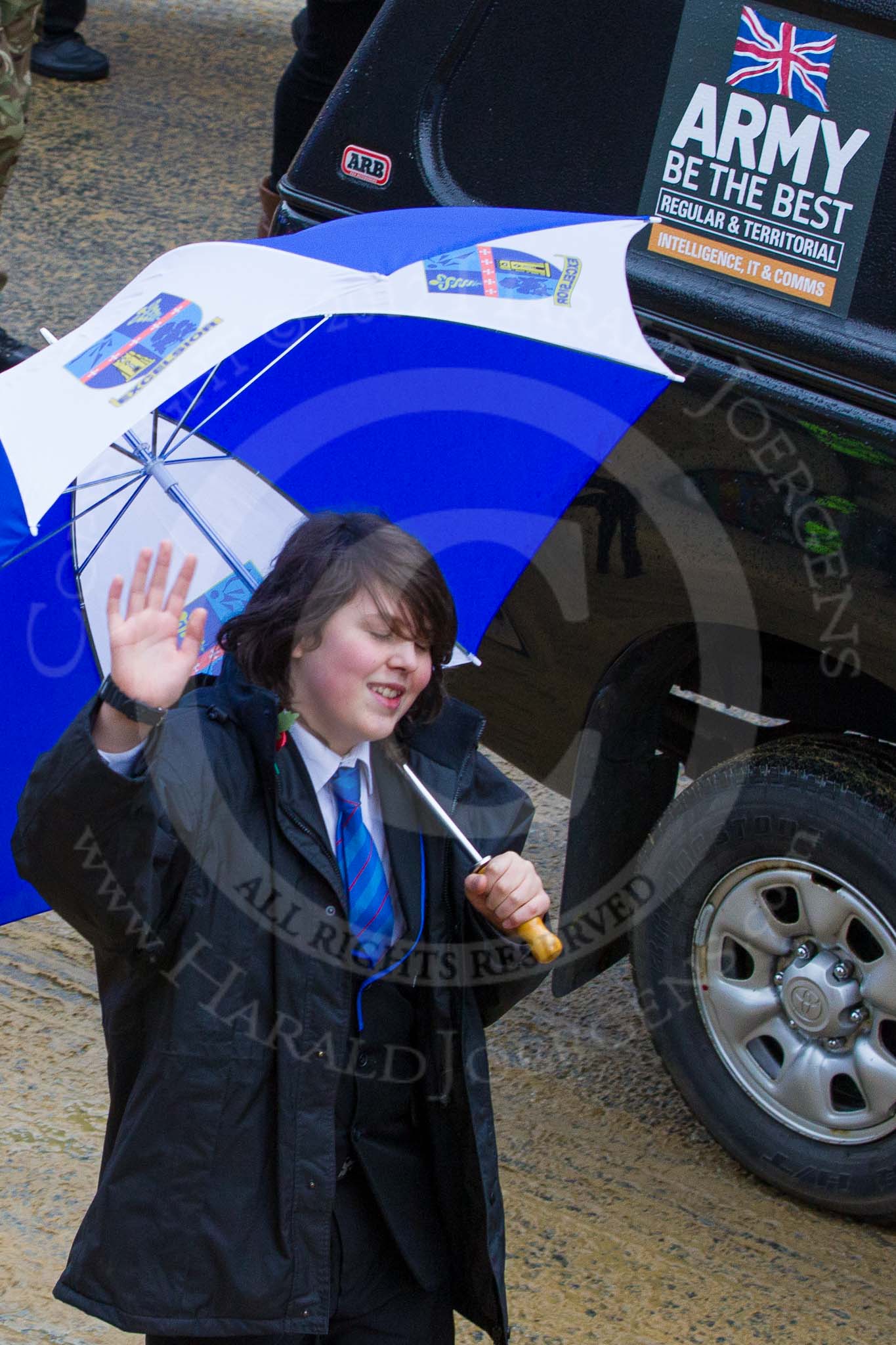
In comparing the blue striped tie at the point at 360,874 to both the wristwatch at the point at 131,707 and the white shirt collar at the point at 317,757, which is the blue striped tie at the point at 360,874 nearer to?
the white shirt collar at the point at 317,757

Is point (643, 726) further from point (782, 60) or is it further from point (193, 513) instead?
point (782, 60)

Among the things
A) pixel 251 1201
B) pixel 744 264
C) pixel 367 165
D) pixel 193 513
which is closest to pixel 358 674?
pixel 193 513

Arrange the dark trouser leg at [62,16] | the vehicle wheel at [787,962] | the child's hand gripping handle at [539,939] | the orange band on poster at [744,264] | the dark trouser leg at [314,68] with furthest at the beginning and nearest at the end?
the dark trouser leg at [62,16], the dark trouser leg at [314,68], the vehicle wheel at [787,962], the orange band on poster at [744,264], the child's hand gripping handle at [539,939]

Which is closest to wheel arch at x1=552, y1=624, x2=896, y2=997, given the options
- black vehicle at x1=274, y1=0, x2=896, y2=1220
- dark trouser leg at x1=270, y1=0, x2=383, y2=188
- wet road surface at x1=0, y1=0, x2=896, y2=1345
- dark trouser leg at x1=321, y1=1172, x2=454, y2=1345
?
black vehicle at x1=274, y1=0, x2=896, y2=1220

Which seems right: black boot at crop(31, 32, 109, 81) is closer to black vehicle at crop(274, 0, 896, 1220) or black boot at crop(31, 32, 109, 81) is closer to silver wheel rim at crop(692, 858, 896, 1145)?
black vehicle at crop(274, 0, 896, 1220)

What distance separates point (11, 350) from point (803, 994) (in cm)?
373

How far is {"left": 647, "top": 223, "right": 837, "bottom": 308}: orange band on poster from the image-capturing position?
2.77 m

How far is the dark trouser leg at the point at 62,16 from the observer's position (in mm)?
7977

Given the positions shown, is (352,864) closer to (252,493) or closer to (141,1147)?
(141,1147)

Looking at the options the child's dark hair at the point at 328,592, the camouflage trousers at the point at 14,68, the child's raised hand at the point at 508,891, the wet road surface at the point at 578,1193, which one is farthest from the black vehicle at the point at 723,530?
the camouflage trousers at the point at 14,68

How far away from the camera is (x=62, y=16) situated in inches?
321

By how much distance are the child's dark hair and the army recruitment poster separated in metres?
1.01

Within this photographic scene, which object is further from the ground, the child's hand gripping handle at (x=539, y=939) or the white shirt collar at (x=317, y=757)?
the white shirt collar at (x=317, y=757)

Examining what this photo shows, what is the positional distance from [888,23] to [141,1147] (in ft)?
6.76
